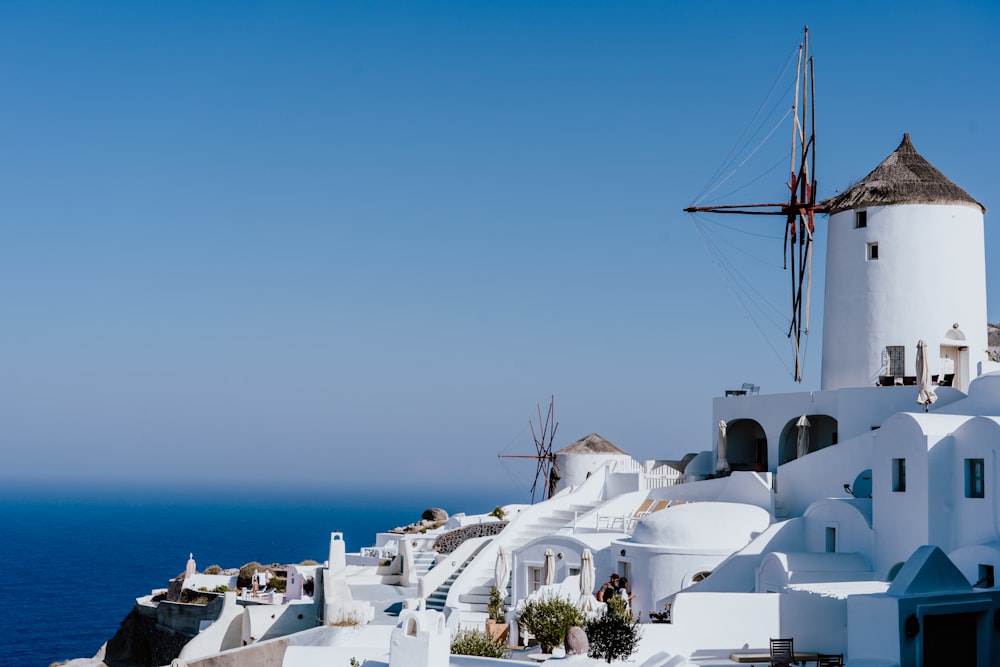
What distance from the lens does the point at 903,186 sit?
103 feet

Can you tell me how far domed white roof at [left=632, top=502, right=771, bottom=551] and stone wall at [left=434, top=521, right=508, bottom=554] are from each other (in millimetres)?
12430

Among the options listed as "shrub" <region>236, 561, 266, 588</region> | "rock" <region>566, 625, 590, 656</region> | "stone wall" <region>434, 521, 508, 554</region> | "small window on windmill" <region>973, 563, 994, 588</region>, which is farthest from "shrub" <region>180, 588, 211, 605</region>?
"small window on windmill" <region>973, 563, 994, 588</region>

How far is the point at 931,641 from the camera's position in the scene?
56.9ft

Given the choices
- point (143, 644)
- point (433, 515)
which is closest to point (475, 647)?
point (143, 644)

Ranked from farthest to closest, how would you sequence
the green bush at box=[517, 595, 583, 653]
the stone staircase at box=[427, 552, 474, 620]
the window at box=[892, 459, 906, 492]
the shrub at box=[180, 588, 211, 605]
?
the shrub at box=[180, 588, 211, 605] < the stone staircase at box=[427, 552, 474, 620] < the window at box=[892, 459, 906, 492] < the green bush at box=[517, 595, 583, 653]

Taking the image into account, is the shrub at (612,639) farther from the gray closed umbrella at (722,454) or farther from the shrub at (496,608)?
the gray closed umbrella at (722,454)

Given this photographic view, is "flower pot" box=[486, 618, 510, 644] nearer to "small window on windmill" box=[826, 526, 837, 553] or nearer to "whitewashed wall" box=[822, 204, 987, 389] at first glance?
"small window on windmill" box=[826, 526, 837, 553]

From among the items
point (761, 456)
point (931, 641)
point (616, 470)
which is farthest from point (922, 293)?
point (931, 641)

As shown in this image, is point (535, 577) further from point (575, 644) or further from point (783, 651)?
point (575, 644)

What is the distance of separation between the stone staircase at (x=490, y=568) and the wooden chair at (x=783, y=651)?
30.9ft

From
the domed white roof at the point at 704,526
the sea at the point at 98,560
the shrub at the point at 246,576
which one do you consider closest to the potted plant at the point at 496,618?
the domed white roof at the point at 704,526

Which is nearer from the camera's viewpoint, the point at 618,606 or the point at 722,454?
the point at 618,606

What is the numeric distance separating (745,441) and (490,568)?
924 cm

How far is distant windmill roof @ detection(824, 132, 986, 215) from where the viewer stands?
31203 millimetres
